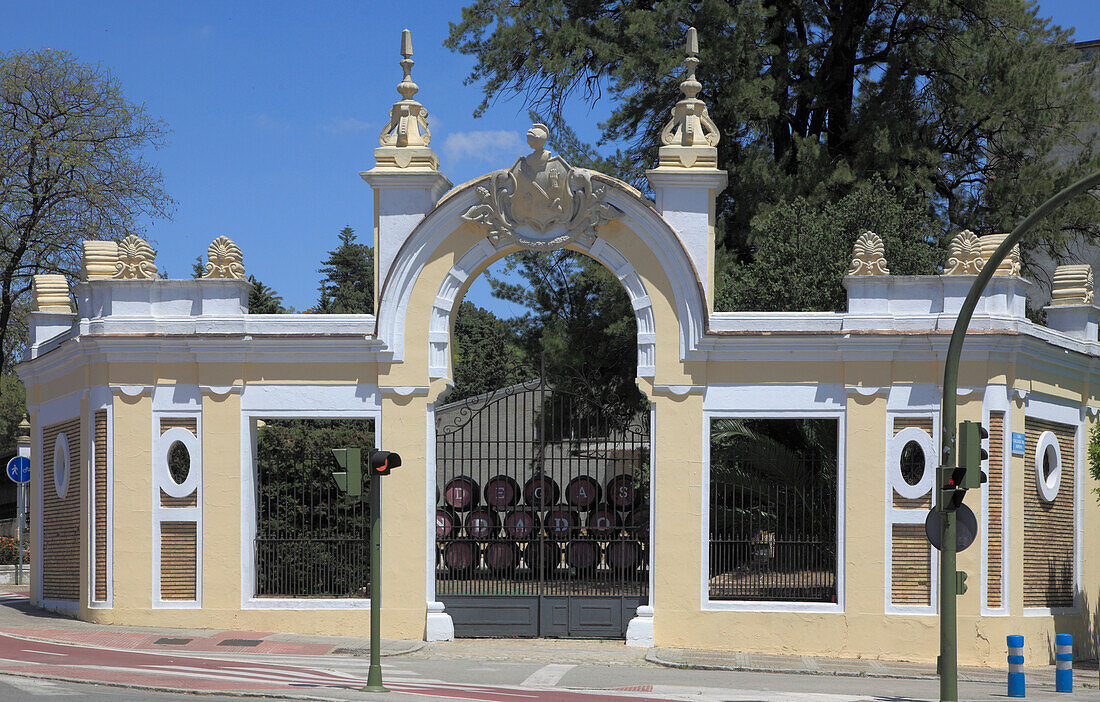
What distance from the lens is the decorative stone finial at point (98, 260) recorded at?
1805cm

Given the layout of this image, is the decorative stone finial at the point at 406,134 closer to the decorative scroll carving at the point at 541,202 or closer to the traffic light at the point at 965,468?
the decorative scroll carving at the point at 541,202

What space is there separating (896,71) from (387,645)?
19.4 m

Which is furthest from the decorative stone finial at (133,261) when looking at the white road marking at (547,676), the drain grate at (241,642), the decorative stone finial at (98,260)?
the white road marking at (547,676)

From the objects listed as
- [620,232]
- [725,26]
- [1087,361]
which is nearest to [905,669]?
[1087,361]

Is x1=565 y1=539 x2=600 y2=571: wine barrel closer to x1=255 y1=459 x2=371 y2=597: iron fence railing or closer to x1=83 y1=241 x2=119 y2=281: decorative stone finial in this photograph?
x1=255 y1=459 x2=371 y2=597: iron fence railing

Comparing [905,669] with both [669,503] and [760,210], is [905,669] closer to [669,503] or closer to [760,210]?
[669,503]

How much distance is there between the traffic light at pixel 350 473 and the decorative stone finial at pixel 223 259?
524cm

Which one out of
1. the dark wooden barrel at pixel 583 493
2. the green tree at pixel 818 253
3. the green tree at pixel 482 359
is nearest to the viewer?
the dark wooden barrel at pixel 583 493

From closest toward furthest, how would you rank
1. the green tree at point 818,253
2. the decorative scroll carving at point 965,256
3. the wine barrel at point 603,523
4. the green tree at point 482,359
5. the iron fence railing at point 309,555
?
1. the decorative scroll carving at point 965,256
2. the iron fence railing at point 309,555
3. the wine barrel at point 603,523
4. the green tree at point 818,253
5. the green tree at point 482,359

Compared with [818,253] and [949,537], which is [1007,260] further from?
[818,253]

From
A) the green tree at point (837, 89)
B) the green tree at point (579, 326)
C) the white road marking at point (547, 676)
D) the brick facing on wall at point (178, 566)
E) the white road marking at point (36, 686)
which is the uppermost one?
the green tree at point (837, 89)

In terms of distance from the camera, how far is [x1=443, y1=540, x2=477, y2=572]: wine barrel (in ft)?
58.9

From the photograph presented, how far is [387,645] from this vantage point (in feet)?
55.2

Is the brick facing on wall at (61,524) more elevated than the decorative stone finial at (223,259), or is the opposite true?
the decorative stone finial at (223,259)
